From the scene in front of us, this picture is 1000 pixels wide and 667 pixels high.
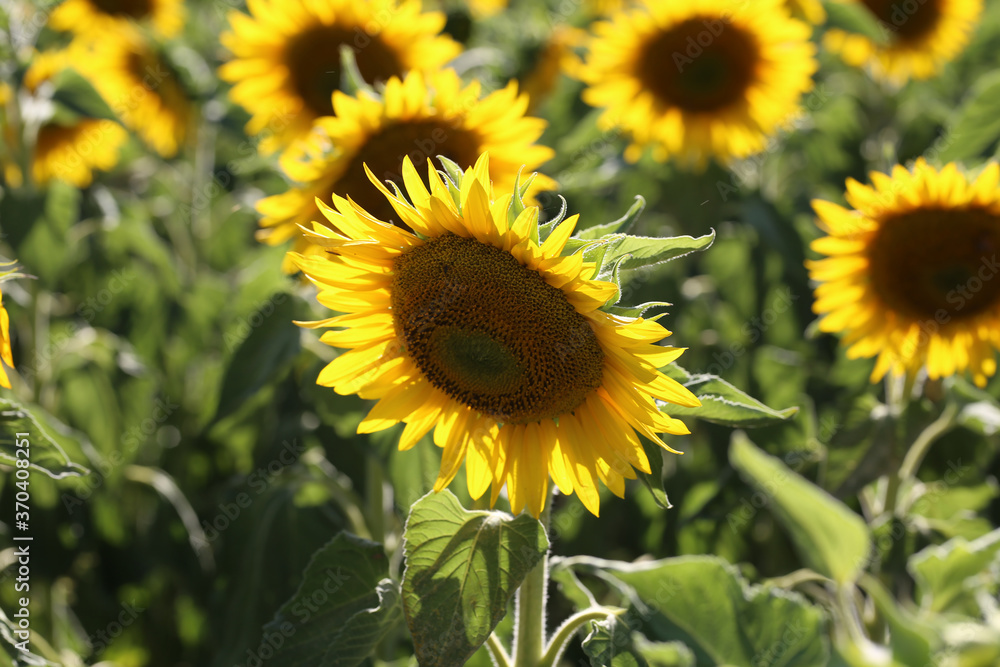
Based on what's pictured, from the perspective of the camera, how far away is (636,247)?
47.1 inches

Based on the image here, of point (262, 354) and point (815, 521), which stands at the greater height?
point (815, 521)

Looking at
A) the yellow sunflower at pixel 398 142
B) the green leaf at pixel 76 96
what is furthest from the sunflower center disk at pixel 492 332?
the green leaf at pixel 76 96

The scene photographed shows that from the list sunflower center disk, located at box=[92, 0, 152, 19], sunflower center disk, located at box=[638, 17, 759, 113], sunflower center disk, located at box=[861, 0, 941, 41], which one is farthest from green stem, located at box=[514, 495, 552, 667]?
sunflower center disk, located at box=[92, 0, 152, 19]

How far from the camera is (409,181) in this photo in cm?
118

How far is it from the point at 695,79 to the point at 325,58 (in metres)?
1.03

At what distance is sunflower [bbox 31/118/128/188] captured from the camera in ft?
10.6

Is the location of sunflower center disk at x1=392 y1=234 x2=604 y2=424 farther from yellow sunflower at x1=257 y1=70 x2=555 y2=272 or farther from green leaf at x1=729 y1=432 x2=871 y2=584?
yellow sunflower at x1=257 y1=70 x2=555 y2=272

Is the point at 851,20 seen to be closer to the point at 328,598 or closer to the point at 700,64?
the point at 700,64

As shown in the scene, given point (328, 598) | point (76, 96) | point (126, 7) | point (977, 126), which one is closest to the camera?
point (328, 598)

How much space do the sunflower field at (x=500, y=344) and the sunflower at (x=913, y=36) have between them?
12mm

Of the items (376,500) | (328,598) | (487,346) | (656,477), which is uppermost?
(487,346)

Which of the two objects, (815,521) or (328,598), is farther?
(328,598)

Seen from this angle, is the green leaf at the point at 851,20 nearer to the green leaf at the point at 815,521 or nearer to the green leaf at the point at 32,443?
the green leaf at the point at 815,521

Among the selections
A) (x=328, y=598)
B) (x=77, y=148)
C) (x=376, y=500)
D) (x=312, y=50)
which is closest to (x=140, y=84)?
(x=77, y=148)
